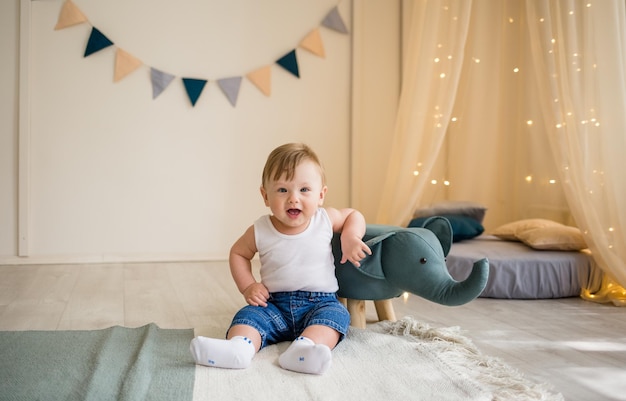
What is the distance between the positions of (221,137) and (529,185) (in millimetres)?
1827

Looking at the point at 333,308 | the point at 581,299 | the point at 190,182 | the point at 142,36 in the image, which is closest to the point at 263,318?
the point at 333,308

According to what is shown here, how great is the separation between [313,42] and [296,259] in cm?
252

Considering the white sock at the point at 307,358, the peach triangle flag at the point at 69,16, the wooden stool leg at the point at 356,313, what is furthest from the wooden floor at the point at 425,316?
the peach triangle flag at the point at 69,16

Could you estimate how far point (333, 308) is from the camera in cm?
183

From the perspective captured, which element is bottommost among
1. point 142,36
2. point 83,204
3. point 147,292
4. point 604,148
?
point 147,292

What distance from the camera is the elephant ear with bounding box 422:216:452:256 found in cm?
203

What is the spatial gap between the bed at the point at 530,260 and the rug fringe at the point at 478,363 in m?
0.83

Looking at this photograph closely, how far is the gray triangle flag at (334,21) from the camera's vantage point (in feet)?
13.5

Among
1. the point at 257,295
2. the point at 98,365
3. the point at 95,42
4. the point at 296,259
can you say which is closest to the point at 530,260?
the point at 296,259

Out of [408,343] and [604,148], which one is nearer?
[408,343]

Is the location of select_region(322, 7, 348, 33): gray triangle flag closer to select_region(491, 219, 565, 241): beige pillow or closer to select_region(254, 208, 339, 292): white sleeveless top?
select_region(491, 219, 565, 241): beige pillow

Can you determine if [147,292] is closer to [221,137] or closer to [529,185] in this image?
[221,137]

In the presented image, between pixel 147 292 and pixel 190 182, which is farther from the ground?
pixel 190 182

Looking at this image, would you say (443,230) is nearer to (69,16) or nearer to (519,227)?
(519,227)
